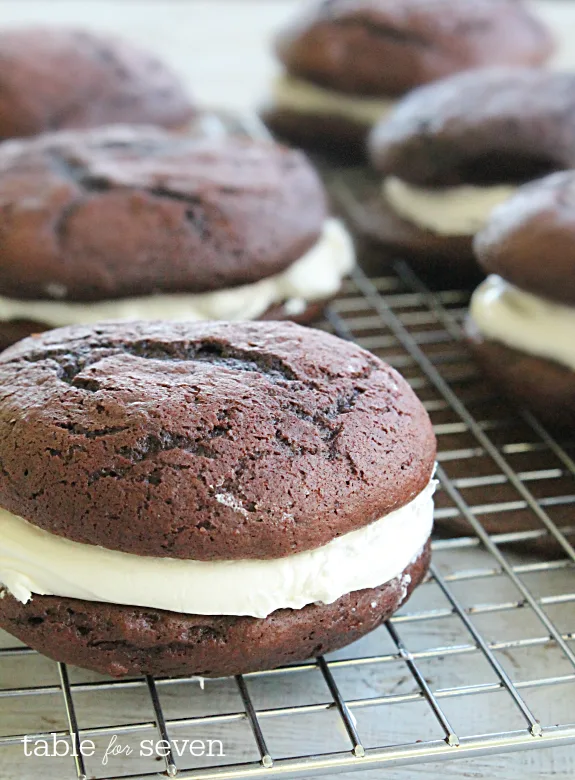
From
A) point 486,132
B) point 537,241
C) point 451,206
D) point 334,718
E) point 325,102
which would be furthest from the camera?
point 325,102

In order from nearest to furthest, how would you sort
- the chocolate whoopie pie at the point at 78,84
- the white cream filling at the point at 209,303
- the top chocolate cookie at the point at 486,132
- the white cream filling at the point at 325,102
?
the white cream filling at the point at 209,303 < the top chocolate cookie at the point at 486,132 < the chocolate whoopie pie at the point at 78,84 < the white cream filling at the point at 325,102

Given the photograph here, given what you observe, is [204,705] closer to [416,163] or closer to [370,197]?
[416,163]

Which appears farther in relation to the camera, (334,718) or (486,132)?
(486,132)

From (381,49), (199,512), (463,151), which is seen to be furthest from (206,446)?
(381,49)

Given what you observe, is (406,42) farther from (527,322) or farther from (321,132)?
(527,322)

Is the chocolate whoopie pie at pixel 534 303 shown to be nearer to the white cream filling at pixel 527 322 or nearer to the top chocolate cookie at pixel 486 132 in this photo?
the white cream filling at pixel 527 322

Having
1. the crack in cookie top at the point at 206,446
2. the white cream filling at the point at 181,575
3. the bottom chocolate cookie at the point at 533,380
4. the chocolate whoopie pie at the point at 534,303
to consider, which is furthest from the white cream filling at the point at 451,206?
the white cream filling at the point at 181,575
